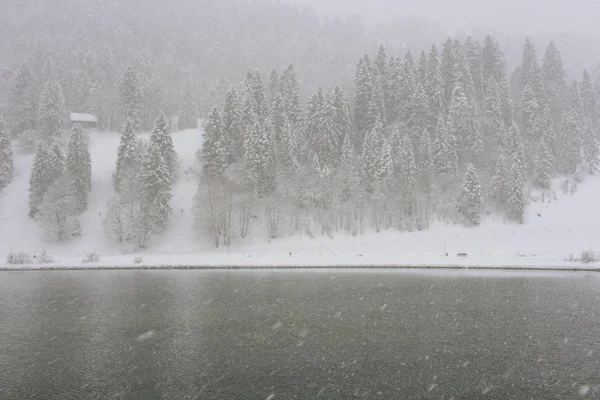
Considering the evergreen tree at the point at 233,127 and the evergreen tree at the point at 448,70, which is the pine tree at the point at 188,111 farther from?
the evergreen tree at the point at 448,70

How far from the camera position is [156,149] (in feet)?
211

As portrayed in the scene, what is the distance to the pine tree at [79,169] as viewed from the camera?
6700 centimetres

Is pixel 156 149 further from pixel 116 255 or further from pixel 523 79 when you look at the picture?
pixel 523 79

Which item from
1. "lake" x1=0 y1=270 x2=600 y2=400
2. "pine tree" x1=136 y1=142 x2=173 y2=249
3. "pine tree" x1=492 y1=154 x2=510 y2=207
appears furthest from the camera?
"pine tree" x1=492 y1=154 x2=510 y2=207

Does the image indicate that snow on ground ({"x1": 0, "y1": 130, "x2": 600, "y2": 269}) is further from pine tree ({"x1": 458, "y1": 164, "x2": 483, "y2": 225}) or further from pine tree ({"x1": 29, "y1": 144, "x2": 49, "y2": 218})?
pine tree ({"x1": 29, "y1": 144, "x2": 49, "y2": 218})

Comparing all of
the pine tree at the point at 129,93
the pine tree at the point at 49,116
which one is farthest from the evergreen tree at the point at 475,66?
the pine tree at the point at 49,116

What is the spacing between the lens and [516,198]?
6356cm

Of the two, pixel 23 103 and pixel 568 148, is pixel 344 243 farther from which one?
pixel 23 103

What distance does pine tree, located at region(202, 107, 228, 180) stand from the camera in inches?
2675

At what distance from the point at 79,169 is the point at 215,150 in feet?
74.1

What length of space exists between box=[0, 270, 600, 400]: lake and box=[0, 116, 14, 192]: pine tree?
4483 centimetres

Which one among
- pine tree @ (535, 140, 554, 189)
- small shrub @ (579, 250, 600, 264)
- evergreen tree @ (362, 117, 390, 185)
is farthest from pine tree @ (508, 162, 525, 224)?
evergreen tree @ (362, 117, 390, 185)

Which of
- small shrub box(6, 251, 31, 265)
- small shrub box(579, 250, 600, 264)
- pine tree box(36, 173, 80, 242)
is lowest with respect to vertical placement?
small shrub box(579, 250, 600, 264)

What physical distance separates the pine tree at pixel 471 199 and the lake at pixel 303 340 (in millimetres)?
27684
